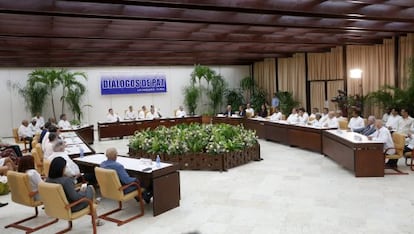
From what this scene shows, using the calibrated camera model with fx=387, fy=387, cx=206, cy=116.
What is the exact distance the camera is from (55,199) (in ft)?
16.1

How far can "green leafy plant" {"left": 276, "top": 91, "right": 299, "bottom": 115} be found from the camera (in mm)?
17312

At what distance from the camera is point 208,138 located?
9180 mm

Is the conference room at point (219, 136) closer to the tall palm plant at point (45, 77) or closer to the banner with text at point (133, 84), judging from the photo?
the tall palm plant at point (45, 77)

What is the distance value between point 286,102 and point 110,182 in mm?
12944

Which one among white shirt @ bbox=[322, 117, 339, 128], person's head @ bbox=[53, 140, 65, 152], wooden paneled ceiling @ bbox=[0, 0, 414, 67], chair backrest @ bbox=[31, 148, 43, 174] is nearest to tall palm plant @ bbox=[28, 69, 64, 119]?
wooden paneled ceiling @ bbox=[0, 0, 414, 67]

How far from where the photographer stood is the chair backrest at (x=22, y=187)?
5.48 metres

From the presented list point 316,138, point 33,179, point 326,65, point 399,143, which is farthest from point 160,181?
point 326,65

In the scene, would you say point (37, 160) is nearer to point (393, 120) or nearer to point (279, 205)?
point (279, 205)

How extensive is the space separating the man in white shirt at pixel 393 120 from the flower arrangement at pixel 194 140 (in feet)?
12.3

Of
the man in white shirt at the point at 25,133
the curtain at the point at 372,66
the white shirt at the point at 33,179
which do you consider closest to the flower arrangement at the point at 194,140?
the white shirt at the point at 33,179

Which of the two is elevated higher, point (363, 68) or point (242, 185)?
point (363, 68)

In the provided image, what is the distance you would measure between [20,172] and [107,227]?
1.65m

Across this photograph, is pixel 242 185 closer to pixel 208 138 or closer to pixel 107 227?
pixel 208 138

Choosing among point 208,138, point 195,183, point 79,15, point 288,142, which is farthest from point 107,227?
point 288,142
